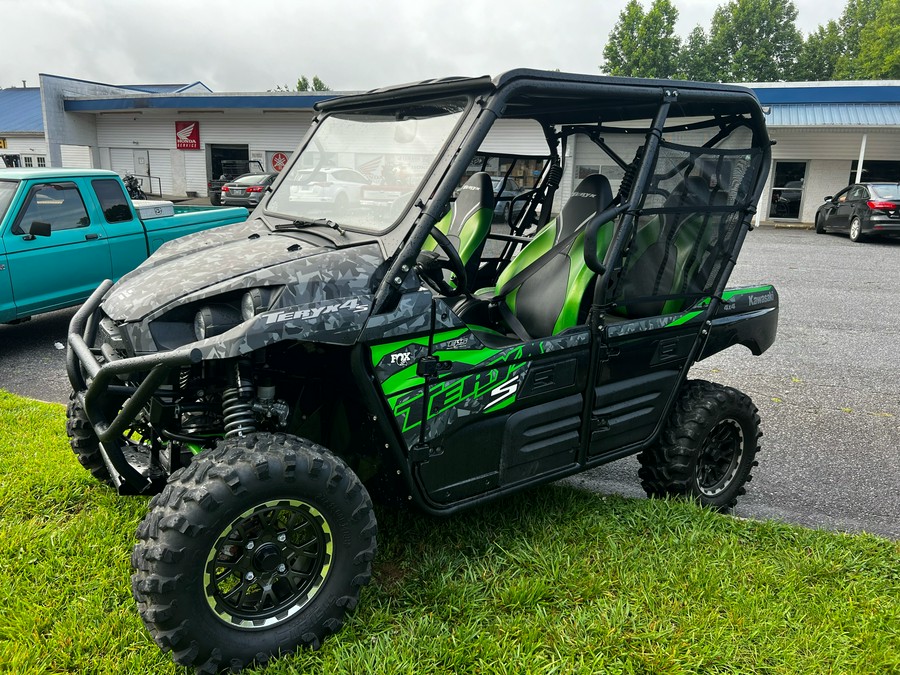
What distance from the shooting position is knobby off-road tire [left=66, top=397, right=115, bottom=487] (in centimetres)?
370

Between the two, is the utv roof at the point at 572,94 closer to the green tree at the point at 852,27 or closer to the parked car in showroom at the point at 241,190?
the parked car in showroom at the point at 241,190

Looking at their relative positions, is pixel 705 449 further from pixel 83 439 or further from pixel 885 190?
pixel 885 190

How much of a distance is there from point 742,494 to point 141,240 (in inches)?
267

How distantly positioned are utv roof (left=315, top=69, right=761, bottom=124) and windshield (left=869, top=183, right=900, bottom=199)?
1577cm

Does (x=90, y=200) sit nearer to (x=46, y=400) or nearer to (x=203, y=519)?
(x=46, y=400)

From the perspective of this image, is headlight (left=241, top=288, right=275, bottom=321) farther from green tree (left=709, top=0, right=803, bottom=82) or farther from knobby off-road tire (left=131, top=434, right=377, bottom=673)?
green tree (left=709, top=0, right=803, bottom=82)

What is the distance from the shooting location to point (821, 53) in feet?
205

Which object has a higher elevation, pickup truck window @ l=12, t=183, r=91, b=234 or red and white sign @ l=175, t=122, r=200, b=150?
red and white sign @ l=175, t=122, r=200, b=150

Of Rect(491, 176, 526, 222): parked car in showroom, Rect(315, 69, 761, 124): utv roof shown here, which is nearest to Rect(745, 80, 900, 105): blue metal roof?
Rect(491, 176, 526, 222): parked car in showroom

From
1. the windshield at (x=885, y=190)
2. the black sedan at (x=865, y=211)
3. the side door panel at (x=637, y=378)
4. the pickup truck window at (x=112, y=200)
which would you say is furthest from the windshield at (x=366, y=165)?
the windshield at (x=885, y=190)

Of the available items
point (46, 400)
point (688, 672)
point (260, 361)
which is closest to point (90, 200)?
point (46, 400)

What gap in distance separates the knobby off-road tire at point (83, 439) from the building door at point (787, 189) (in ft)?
82.7

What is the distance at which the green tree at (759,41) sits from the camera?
6375 cm

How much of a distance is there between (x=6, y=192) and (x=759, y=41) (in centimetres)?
7024
